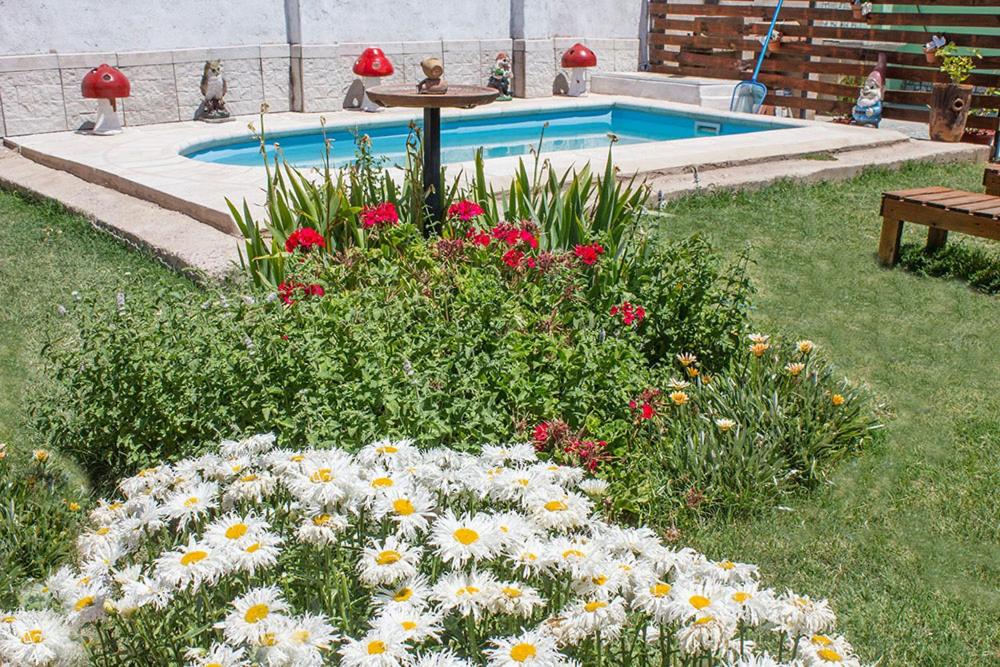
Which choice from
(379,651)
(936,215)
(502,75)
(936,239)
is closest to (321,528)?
(379,651)

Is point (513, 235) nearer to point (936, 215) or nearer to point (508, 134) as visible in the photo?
point (936, 215)

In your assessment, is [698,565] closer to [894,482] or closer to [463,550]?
[463,550]

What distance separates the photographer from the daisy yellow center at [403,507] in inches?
72.7

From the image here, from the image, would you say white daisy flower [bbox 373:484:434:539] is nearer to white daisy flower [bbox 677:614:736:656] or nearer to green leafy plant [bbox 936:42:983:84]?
white daisy flower [bbox 677:614:736:656]

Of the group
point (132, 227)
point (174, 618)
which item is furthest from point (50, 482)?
point (132, 227)

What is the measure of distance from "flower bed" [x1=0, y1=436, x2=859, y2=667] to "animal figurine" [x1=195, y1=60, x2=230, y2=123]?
387 inches

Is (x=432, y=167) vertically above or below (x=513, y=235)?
above

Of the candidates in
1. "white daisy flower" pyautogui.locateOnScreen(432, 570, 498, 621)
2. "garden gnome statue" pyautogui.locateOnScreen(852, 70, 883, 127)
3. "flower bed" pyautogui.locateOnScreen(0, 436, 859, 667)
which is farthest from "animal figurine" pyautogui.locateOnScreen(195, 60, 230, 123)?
"white daisy flower" pyautogui.locateOnScreen(432, 570, 498, 621)

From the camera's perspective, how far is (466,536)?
5.77 ft

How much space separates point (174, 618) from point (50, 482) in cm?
163

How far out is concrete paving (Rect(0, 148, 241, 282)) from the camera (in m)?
5.46

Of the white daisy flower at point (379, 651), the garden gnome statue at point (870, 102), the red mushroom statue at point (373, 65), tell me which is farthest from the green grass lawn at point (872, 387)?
the red mushroom statue at point (373, 65)

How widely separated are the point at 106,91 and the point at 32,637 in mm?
9403

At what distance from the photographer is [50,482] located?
3281 mm
